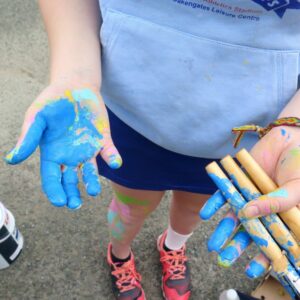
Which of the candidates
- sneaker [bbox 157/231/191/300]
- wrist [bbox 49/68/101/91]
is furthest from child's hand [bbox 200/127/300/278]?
sneaker [bbox 157/231/191/300]

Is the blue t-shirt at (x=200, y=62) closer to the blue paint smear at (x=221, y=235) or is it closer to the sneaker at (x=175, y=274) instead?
the blue paint smear at (x=221, y=235)

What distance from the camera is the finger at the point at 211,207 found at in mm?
829

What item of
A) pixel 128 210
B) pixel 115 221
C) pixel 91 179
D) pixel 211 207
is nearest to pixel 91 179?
pixel 91 179

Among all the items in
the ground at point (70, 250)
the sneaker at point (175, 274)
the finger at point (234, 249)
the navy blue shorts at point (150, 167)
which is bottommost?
the ground at point (70, 250)

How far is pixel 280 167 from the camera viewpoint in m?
0.86

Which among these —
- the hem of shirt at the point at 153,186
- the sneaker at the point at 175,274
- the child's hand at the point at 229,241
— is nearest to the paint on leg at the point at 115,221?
the hem of shirt at the point at 153,186

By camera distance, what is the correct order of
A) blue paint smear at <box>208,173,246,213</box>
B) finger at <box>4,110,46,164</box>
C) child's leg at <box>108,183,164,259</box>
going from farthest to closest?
child's leg at <box>108,183,164,259</box> → blue paint smear at <box>208,173,246,213</box> → finger at <box>4,110,46,164</box>

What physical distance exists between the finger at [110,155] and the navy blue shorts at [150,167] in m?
0.24

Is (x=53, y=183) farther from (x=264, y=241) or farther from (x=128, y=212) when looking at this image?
(x=128, y=212)

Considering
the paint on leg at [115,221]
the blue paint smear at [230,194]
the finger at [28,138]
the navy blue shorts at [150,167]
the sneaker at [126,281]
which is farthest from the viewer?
the sneaker at [126,281]

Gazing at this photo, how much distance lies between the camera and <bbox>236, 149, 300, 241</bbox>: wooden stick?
0.81 metres

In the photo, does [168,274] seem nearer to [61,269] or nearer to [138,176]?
[61,269]

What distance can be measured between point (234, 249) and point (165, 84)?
1.28ft

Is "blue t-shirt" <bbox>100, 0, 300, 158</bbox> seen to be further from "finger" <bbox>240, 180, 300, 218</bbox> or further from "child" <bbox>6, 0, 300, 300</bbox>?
"finger" <bbox>240, 180, 300, 218</bbox>
